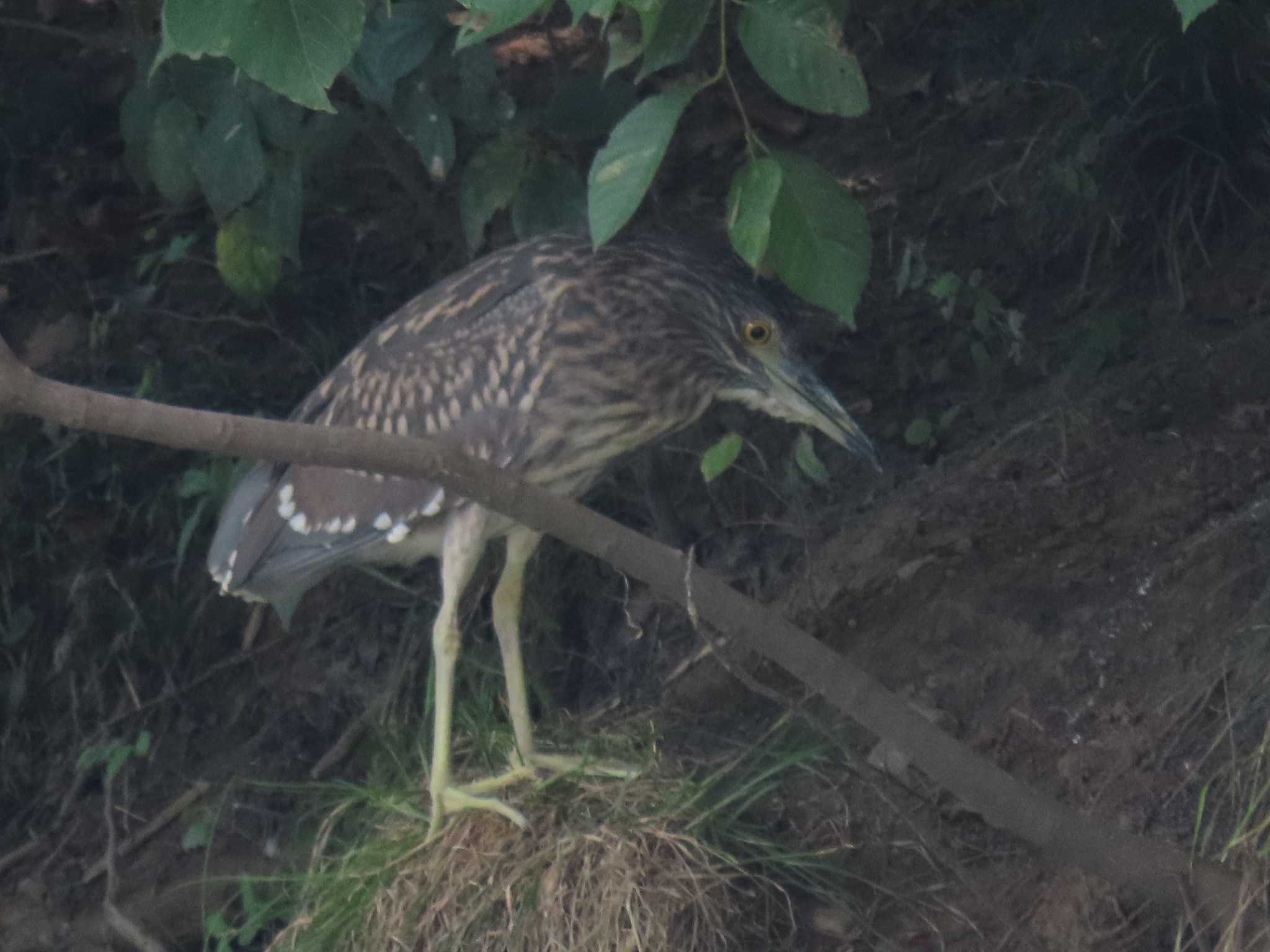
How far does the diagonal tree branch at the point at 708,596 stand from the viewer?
171 cm

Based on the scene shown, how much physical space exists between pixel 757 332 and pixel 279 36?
124 cm

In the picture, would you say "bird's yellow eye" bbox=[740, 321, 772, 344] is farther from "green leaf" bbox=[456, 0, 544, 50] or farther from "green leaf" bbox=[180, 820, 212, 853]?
"green leaf" bbox=[180, 820, 212, 853]

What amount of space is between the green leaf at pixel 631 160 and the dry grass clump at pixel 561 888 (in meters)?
1.05

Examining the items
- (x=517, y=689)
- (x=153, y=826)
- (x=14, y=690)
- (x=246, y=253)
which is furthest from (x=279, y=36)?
(x=14, y=690)

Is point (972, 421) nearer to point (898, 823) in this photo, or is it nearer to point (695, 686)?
point (695, 686)

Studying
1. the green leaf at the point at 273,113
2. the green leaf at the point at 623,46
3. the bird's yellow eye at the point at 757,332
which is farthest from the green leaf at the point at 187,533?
the green leaf at the point at 623,46

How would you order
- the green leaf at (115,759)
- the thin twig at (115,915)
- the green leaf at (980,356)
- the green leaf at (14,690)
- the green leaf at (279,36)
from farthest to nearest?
the green leaf at (14,690) → the green leaf at (115,759) → the green leaf at (980,356) → the thin twig at (115,915) → the green leaf at (279,36)

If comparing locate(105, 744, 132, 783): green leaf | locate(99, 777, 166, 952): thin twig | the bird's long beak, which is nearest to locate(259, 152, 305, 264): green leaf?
the bird's long beak

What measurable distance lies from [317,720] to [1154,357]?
1.99m

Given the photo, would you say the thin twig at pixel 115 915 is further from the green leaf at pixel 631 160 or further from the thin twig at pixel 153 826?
the green leaf at pixel 631 160

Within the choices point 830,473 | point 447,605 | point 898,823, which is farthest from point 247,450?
point 830,473

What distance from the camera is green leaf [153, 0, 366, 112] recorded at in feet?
6.06

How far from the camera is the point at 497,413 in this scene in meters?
2.92

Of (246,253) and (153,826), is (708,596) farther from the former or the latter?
(153,826)
